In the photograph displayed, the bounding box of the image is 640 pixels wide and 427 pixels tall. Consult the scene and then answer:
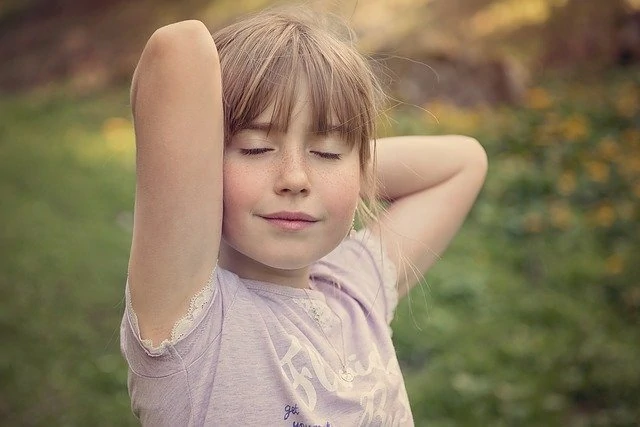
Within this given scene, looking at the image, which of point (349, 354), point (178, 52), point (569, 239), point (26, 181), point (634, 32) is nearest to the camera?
point (178, 52)

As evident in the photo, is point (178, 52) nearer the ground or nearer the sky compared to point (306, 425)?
nearer the sky

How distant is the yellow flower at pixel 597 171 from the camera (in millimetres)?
5332

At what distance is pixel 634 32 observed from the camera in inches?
285

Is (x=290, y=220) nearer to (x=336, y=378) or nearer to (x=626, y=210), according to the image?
(x=336, y=378)

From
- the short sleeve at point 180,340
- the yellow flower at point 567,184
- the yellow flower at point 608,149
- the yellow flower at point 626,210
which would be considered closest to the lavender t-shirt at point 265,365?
the short sleeve at point 180,340

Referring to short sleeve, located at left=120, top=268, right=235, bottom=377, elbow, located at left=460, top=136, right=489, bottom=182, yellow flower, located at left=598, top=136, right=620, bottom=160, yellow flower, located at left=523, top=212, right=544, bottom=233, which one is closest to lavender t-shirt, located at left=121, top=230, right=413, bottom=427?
short sleeve, located at left=120, top=268, right=235, bottom=377

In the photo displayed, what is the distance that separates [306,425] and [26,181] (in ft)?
13.9

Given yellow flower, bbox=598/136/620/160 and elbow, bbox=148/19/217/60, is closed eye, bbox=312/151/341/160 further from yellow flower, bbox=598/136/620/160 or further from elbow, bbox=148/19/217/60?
yellow flower, bbox=598/136/620/160

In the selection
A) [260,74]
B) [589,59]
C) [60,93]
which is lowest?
[60,93]

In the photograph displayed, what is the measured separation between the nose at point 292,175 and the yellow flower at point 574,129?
186 inches

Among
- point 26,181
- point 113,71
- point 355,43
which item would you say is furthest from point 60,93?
point 355,43

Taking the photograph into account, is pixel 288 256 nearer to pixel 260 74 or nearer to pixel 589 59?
pixel 260 74

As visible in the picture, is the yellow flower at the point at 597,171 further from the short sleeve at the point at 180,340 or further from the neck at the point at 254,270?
the short sleeve at the point at 180,340

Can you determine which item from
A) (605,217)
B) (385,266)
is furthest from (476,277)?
(385,266)
